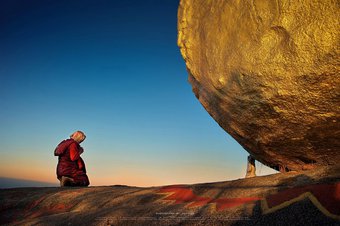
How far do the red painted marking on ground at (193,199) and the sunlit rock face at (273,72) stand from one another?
141 cm

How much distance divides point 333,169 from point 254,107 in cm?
137

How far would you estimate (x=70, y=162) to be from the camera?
8.97 metres

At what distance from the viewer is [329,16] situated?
11.4 feet

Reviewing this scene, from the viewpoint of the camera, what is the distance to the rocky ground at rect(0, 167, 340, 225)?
3.07 m

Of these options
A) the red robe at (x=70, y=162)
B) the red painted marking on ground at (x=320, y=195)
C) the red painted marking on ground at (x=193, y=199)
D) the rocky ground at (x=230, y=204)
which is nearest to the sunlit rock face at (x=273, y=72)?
the rocky ground at (x=230, y=204)

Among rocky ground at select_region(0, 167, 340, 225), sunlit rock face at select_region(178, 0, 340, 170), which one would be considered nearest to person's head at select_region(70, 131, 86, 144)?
rocky ground at select_region(0, 167, 340, 225)

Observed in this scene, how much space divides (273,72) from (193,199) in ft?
7.17

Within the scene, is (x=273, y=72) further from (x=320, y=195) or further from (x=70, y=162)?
(x=70, y=162)

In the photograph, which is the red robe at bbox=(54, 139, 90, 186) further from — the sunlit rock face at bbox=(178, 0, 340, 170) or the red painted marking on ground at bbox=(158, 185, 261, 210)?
the sunlit rock face at bbox=(178, 0, 340, 170)

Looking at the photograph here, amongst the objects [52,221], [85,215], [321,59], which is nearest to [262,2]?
[321,59]

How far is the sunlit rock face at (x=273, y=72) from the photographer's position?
368cm

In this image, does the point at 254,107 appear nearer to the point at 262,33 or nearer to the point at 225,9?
the point at 262,33

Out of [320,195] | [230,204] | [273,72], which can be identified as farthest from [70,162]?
[320,195]

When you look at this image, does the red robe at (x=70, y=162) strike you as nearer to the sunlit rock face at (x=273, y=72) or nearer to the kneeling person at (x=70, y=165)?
the kneeling person at (x=70, y=165)
